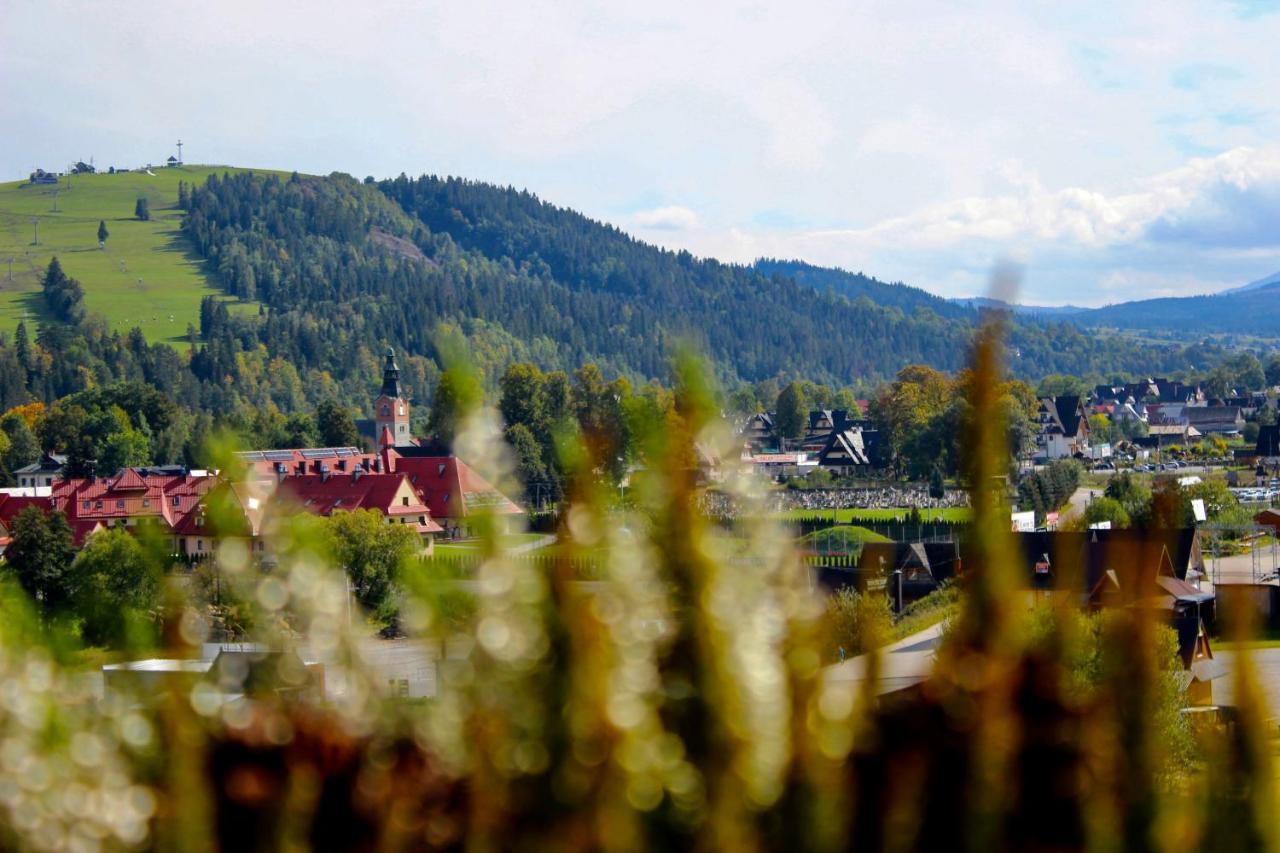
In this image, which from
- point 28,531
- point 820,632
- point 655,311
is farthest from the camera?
point 655,311

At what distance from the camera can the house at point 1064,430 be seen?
70.4m

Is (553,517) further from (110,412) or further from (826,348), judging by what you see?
(826,348)

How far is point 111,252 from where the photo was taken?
489 ft

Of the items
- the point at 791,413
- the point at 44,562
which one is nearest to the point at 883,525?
the point at 791,413

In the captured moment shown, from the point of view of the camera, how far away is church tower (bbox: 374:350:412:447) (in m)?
69.4

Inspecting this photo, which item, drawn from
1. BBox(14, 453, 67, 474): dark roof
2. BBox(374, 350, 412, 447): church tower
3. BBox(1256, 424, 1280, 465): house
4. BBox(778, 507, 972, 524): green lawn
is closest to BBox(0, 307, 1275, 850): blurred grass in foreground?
BBox(778, 507, 972, 524): green lawn

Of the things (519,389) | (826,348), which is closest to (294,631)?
(519,389)

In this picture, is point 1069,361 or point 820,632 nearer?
point 820,632

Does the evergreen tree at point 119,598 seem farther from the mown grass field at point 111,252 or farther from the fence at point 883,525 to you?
the mown grass field at point 111,252

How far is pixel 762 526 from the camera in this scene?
1.65m

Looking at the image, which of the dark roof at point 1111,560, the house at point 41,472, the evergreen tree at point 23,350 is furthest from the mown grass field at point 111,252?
the dark roof at point 1111,560

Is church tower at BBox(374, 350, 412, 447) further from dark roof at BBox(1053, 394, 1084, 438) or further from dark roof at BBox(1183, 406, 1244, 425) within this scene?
dark roof at BBox(1183, 406, 1244, 425)

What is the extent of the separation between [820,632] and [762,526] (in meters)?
0.18

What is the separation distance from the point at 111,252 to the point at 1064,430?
358 feet
